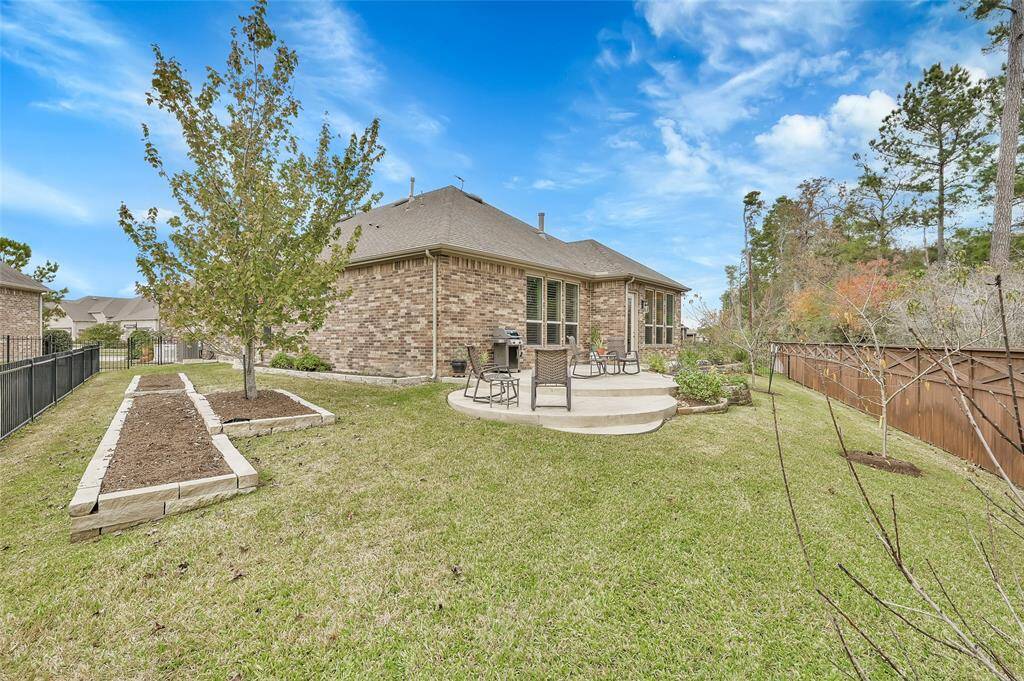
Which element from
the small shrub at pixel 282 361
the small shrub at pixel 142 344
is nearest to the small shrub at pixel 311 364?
the small shrub at pixel 282 361

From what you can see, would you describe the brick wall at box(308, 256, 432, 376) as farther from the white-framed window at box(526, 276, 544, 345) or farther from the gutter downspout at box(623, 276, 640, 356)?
the gutter downspout at box(623, 276, 640, 356)

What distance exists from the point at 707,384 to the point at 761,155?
11.6 m

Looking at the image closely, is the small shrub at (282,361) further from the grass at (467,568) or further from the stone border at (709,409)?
the stone border at (709,409)

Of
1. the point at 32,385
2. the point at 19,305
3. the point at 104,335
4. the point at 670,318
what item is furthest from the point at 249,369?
the point at 104,335

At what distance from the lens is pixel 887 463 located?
18.2ft

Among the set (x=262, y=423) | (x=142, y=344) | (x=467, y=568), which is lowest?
(x=467, y=568)

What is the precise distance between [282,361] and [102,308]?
5593 cm

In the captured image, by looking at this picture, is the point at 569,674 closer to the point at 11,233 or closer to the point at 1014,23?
the point at 1014,23

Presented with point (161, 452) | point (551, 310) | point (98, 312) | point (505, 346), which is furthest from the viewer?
point (98, 312)

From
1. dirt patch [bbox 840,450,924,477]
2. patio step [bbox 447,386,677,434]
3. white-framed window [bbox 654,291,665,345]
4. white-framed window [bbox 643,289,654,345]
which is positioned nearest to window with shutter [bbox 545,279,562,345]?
white-framed window [bbox 643,289,654,345]

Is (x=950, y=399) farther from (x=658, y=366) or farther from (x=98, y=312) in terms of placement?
(x=98, y=312)

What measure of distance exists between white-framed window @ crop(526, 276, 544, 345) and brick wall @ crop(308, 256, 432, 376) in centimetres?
332

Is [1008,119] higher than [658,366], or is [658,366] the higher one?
[1008,119]

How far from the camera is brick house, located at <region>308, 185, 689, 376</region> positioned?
10.4 m
